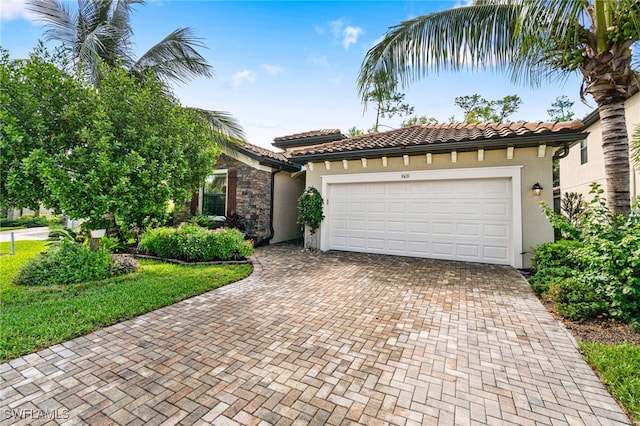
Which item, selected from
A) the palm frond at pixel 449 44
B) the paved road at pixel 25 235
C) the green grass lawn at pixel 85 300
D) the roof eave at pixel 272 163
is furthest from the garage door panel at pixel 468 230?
the paved road at pixel 25 235

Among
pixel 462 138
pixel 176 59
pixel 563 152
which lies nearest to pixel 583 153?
A: pixel 563 152

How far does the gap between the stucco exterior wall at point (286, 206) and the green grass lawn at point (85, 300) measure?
4.67 metres

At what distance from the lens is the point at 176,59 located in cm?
898

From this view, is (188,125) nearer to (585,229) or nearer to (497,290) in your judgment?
(497,290)

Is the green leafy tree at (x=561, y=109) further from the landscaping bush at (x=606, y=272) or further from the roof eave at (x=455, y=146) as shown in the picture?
the landscaping bush at (x=606, y=272)

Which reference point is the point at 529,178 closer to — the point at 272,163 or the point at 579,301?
the point at 579,301

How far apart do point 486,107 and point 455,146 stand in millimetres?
19684

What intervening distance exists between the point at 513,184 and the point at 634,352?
5.11 metres

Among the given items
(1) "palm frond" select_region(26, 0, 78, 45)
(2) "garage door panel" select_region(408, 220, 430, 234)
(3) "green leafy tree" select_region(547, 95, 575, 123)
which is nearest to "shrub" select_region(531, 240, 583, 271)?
(2) "garage door panel" select_region(408, 220, 430, 234)

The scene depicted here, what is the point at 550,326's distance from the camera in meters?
3.89

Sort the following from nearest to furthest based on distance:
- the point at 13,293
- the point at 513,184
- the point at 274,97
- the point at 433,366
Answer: the point at 433,366 → the point at 13,293 → the point at 513,184 → the point at 274,97

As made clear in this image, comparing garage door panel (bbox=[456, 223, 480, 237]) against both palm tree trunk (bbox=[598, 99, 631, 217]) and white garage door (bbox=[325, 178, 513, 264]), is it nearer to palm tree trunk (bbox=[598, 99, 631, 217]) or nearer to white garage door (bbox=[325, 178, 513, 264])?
white garage door (bbox=[325, 178, 513, 264])

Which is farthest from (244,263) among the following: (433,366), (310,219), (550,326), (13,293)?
(550,326)

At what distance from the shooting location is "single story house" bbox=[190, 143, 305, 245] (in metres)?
10.6
